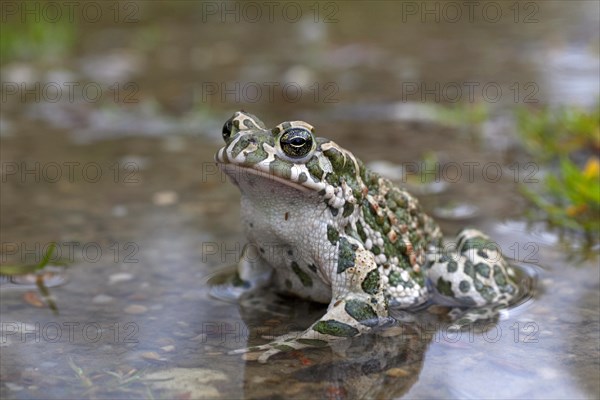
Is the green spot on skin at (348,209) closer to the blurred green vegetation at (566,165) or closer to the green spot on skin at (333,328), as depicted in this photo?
the green spot on skin at (333,328)

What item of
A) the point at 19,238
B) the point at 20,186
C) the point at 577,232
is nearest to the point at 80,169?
Answer: the point at 20,186

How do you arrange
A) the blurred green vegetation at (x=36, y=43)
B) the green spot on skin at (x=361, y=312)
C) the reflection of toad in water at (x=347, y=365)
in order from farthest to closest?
the blurred green vegetation at (x=36, y=43), the green spot on skin at (x=361, y=312), the reflection of toad in water at (x=347, y=365)

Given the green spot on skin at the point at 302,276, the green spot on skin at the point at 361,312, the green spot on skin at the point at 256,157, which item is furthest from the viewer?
the green spot on skin at the point at 302,276

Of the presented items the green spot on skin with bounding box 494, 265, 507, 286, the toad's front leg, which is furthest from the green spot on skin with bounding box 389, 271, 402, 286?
the green spot on skin with bounding box 494, 265, 507, 286

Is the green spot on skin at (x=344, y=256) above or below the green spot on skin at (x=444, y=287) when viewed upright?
above

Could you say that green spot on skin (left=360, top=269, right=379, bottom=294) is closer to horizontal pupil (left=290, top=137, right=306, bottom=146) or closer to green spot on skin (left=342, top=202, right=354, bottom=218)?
green spot on skin (left=342, top=202, right=354, bottom=218)

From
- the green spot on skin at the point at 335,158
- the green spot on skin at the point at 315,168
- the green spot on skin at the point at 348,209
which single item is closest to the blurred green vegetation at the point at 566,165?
the green spot on skin at the point at 348,209

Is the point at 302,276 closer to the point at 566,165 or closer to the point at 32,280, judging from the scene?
the point at 32,280
